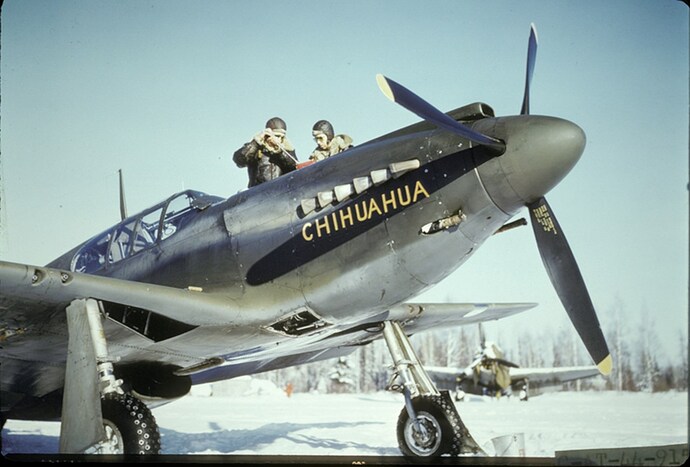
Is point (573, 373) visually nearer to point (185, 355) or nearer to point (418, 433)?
point (418, 433)

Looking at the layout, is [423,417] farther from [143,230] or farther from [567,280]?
[143,230]

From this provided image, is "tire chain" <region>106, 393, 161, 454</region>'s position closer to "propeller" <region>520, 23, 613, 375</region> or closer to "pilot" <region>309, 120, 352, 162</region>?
"pilot" <region>309, 120, 352, 162</region>

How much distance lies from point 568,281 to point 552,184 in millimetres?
821

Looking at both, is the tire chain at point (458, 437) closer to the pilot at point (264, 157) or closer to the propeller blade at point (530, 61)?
the pilot at point (264, 157)


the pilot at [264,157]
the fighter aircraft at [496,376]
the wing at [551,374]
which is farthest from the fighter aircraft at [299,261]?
the wing at [551,374]

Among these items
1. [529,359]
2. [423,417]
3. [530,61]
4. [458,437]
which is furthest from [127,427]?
[529,359]

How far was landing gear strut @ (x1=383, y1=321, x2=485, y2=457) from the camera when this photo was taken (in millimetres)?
5379

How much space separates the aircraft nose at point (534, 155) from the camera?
363cm

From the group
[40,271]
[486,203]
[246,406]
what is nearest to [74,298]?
[40,271]

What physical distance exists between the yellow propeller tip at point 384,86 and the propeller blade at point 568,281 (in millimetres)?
1294

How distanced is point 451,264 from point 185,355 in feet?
8.77

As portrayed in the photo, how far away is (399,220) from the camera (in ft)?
13.5

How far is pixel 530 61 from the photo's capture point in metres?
4.40

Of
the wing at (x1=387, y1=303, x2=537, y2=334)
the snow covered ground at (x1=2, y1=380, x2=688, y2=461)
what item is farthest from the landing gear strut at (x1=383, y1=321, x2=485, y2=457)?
the wing at (x1=387, y1=303, x2=537, y2=334)
